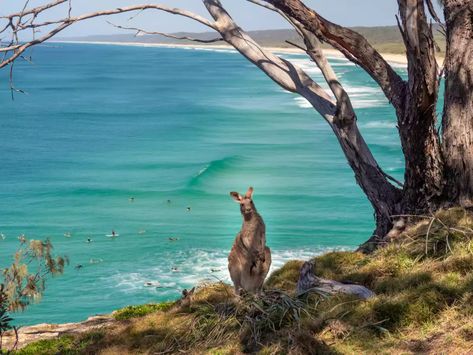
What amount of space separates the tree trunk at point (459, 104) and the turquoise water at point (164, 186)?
229 inches

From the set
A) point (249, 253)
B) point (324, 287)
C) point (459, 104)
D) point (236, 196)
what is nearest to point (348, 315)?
point (324, 287)

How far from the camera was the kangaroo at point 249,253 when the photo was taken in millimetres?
7785

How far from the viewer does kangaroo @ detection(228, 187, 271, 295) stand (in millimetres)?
7785

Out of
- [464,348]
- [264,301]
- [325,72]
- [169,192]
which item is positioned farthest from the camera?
[169,192]

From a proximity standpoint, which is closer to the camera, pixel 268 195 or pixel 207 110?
pixel 268 195

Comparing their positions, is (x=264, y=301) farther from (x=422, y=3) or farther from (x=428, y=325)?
(x=422, y=3)

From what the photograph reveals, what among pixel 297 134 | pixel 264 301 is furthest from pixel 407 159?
pixel 297 134

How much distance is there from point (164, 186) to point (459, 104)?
97.3ft

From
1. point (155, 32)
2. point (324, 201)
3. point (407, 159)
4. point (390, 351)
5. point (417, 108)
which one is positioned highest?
point (155, 32)

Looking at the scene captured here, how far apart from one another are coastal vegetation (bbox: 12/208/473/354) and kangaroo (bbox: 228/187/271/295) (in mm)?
211

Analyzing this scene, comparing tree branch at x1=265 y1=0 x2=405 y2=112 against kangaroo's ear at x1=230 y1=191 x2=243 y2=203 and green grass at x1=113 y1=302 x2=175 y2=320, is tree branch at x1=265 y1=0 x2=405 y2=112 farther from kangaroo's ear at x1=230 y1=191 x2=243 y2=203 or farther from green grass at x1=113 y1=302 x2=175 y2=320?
green grass at x1=113 y1=302 x2=175 y2=320

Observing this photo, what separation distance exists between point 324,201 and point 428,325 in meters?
28.2

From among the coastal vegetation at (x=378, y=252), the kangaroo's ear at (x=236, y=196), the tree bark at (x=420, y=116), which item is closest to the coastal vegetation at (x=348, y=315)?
the coastal vegetation at (x=378, y=252)

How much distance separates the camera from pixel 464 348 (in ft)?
19.5
